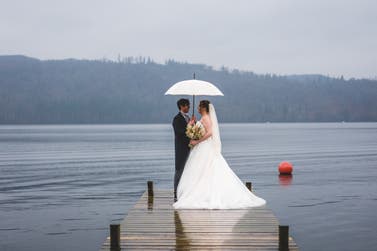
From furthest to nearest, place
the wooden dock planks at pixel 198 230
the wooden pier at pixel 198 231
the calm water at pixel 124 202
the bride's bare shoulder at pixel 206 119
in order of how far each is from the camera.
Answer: the calm water at pixel 124 202, the bride's bare shoulder at pixel 206 119, the wooden dock planks at pixel 198 230, the wooden pier at pixel 198 231

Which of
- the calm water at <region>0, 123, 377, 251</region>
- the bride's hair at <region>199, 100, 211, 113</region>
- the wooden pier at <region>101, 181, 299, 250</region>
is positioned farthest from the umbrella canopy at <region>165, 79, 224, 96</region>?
the calm water at <region>0, 123, 377, 251</region>

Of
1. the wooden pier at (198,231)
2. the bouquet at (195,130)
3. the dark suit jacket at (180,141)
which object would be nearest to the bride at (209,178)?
the bouquet at (195,130)

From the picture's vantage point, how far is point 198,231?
12898 millimetres

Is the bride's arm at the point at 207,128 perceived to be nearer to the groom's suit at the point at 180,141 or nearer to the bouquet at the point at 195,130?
the bouquet at the point at 195,130

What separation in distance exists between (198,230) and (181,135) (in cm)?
414

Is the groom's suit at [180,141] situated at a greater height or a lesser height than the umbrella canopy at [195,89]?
lesser

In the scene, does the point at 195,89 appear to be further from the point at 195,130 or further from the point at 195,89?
the point at 195,130

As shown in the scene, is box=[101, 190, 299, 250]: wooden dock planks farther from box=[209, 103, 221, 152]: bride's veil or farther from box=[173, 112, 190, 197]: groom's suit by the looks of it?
box=[209, 103, 221, 152]: bride's veil

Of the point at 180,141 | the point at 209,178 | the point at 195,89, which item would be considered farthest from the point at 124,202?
the point at 195,89

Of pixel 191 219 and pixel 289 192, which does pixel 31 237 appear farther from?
pixel 289 192

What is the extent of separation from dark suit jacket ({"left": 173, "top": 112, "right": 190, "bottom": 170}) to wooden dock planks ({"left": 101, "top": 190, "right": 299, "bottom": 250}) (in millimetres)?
1412

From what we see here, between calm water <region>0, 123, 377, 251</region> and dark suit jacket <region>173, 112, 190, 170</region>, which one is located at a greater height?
dark suit jacket <region>173, 112, 190, 170</region>

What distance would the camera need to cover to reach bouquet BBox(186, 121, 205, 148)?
15961mm

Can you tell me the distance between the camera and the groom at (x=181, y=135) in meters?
16.0
